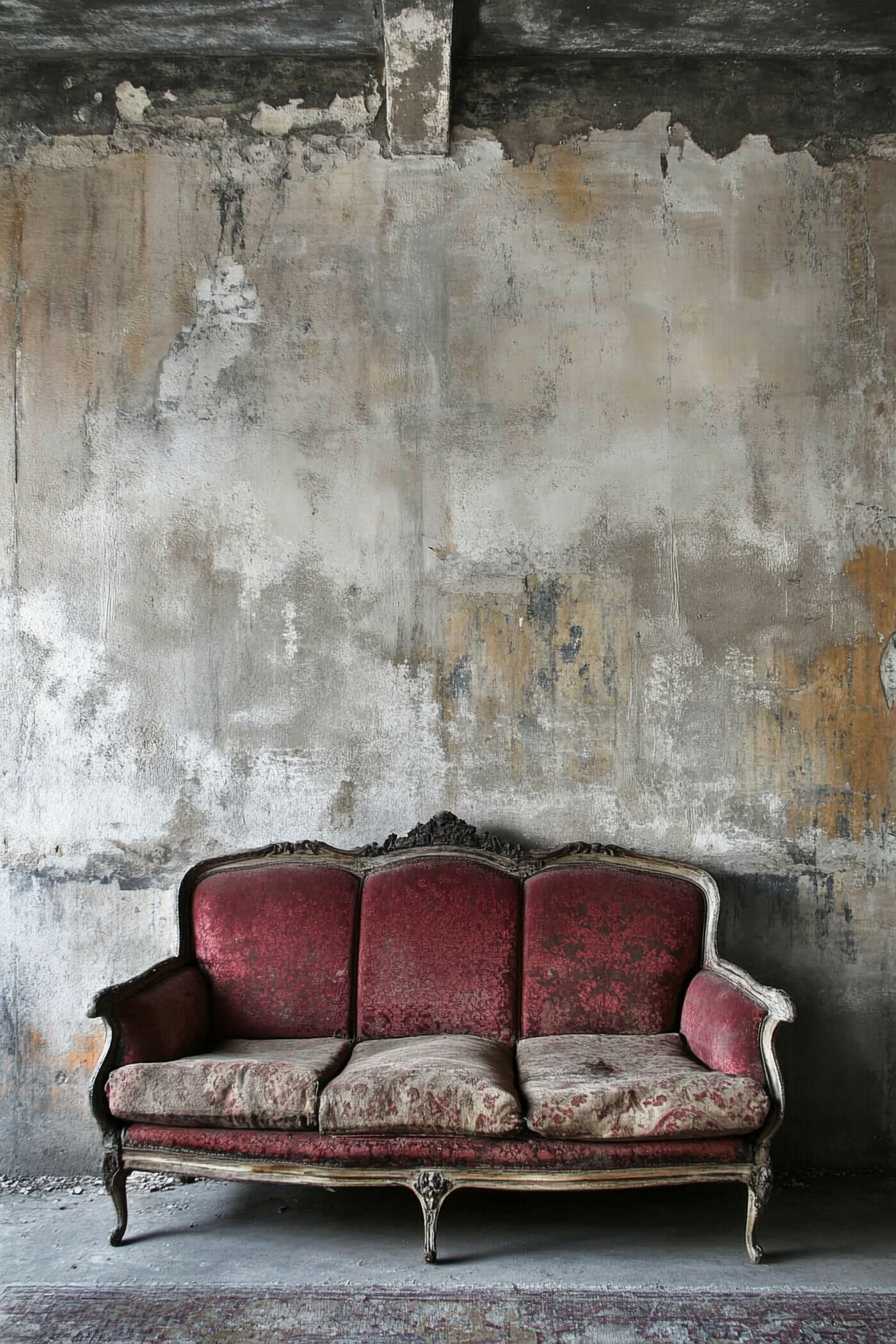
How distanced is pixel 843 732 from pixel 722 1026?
130 centimetres

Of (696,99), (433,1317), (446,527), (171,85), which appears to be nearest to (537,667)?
(446,527)

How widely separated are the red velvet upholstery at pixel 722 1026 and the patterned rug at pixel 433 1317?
1.92 feet

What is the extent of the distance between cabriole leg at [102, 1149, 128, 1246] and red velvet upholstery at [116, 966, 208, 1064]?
10.6 inches

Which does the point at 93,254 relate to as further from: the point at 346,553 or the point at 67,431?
the point at 346,553

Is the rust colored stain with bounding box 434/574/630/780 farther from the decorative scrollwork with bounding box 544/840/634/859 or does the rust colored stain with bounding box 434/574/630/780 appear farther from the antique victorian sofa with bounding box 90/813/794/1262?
the antique victorian sofa with bounding box 90/813/794/1262

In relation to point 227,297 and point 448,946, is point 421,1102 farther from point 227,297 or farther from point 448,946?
point 227,297

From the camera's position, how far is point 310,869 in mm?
3701

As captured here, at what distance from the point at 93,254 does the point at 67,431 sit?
700mm

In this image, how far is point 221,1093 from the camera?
9.66 feet

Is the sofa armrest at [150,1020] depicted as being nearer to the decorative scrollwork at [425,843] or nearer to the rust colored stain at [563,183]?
the decorative scrollwork at [425,843]

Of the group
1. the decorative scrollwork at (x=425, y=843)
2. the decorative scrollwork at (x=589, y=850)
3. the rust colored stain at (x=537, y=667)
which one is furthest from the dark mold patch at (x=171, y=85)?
the decorative scrollwork at (x=589, y=850)

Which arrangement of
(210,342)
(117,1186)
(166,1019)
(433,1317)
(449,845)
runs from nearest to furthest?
(433,1317) → (117,1186) → (166,1019) → (449,845) → (210,342)

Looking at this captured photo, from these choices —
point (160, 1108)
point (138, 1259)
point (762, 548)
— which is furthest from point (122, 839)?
point (762, 548)

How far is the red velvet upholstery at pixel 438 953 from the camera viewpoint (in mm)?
3518
